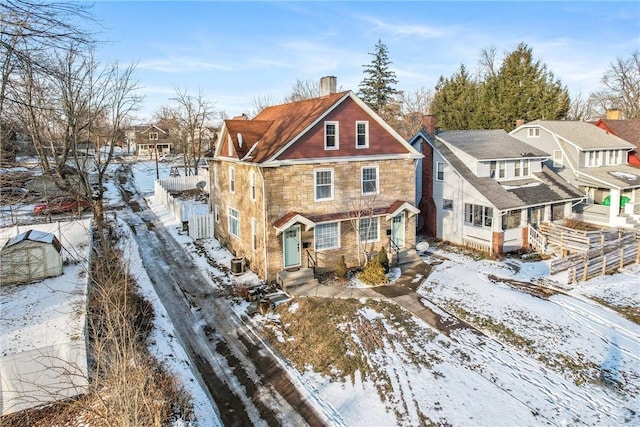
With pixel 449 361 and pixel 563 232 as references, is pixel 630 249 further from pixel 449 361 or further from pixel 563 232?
pixel 449 361

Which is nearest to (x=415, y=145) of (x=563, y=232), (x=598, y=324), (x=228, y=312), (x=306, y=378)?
(x=563, y=232)

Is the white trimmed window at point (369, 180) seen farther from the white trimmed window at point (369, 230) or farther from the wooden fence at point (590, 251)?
the wooden fence at point (590, 251)

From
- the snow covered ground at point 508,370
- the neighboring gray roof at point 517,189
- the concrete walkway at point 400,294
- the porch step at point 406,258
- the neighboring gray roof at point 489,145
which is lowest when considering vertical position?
the snow covered ground at point 508,370

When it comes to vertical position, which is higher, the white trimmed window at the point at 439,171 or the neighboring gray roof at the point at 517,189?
the white trimmed window at the point at 439,171

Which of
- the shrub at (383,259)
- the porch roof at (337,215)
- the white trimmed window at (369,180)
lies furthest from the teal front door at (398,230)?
the shrub at (383,259)

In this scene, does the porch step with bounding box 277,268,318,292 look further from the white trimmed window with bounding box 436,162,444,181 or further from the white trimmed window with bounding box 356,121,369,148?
the white trimmed window with bounding box 436,162,444,181

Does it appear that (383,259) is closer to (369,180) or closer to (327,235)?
(327,235)

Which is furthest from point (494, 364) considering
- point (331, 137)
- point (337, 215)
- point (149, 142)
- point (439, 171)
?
point (149, 142)
